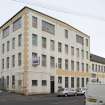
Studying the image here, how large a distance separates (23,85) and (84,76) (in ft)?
82.6

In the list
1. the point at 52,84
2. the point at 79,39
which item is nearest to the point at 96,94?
the point at 52,84

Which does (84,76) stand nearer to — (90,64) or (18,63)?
(90,64)

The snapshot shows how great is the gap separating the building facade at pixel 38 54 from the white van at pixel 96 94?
3108 cm

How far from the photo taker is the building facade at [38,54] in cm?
4931

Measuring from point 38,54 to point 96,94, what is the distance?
34610 mm

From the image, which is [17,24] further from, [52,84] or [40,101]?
[40,101]

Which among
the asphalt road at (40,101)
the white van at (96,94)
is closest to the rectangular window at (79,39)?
the asphalt road at (40,101)

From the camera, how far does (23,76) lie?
161ft

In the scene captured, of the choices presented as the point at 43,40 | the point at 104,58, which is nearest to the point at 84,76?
the point at 43,40

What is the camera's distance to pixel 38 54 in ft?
168

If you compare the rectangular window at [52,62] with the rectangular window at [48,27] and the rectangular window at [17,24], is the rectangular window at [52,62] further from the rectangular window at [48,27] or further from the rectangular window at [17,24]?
the rectangular window at [17,24]

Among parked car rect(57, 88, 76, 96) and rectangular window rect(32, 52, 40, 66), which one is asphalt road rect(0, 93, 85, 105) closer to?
parked car rect(57, 88, 76, 96)

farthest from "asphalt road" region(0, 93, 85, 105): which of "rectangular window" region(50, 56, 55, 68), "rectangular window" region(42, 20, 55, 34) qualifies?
"rectangular window" region(42, 20, 55, 34)

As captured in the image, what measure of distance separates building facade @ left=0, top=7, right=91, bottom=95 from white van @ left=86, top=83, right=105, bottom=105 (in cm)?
3108
